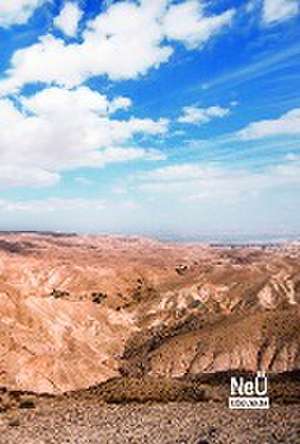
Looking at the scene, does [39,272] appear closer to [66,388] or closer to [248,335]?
[248,335]

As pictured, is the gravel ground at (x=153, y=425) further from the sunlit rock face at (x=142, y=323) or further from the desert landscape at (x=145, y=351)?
the sunlit rock face at (x=142, y=323)

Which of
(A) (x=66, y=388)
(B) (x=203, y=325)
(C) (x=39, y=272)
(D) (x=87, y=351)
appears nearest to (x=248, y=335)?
(B) (x=203, y=325)

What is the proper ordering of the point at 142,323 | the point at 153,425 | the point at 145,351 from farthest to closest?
the point at 142,323 < the point at 145,351 < the point at 153,425

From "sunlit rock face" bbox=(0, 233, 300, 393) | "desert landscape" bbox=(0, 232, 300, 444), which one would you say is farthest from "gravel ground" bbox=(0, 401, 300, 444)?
"sunlit rock face" bbox=(0, 233, 300, 393)

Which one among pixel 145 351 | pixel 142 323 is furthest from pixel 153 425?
pixel 142 323

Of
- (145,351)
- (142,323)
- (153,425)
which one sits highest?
(153,425)

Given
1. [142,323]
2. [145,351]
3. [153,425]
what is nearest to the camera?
[153,425]

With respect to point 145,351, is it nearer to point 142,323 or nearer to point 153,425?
point 142,323
